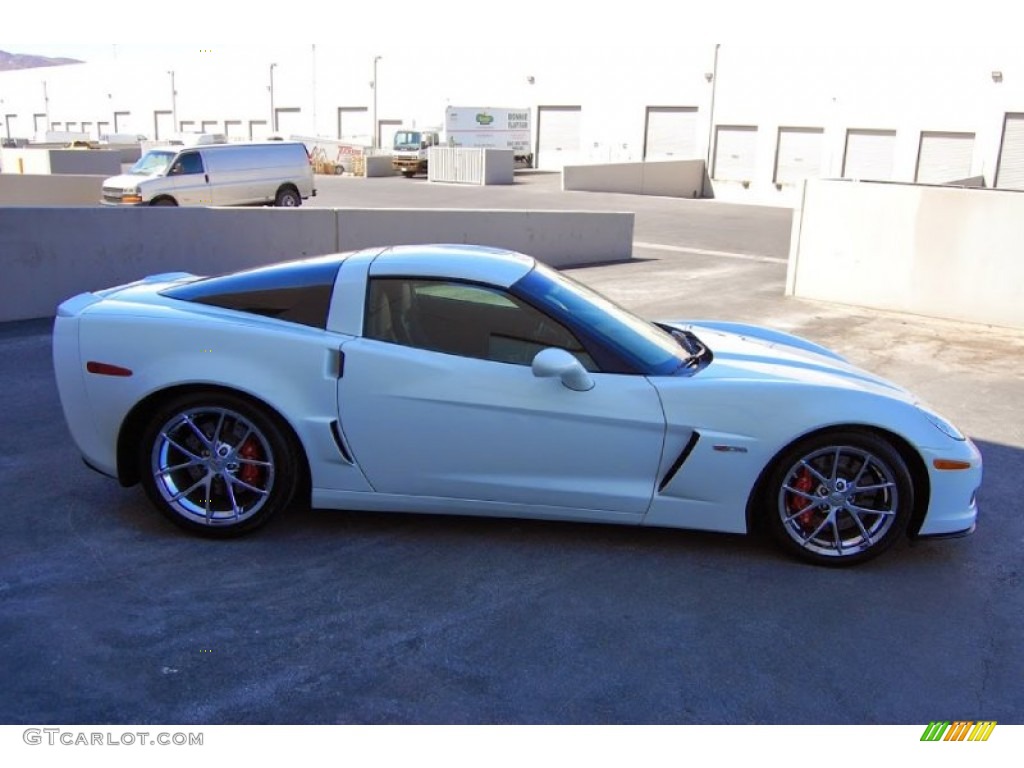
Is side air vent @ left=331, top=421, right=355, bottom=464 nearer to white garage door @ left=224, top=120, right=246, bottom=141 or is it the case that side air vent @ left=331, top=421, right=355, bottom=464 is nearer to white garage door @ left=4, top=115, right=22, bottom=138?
white garage door @ left=224, top=120, right=246, bottom=141

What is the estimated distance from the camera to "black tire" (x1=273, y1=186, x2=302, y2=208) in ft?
76.9

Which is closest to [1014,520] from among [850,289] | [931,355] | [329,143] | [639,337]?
[639,337]

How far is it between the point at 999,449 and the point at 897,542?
81.3 inches

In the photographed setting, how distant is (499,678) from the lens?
3.21 meters

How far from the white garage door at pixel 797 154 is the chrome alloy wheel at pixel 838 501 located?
1502 inches

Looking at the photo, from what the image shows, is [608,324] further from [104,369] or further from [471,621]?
[104,369]

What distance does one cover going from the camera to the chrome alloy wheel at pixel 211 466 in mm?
4211

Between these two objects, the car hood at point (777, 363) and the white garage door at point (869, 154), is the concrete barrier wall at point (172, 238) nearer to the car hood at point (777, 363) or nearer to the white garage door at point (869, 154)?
the car hood at point (777, 363)

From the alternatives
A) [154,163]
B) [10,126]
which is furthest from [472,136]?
[10,126]

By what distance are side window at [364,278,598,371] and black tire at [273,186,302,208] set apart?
20091mm

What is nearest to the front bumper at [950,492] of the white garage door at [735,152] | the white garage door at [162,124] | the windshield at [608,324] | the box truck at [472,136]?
the windshield at [608,324]

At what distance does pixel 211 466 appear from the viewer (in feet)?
13.9

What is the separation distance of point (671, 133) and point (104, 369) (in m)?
44.3

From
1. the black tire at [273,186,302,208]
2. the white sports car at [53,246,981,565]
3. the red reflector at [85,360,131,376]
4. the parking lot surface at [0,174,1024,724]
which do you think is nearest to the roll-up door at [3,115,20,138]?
the black tire at [273,186,302,208]
